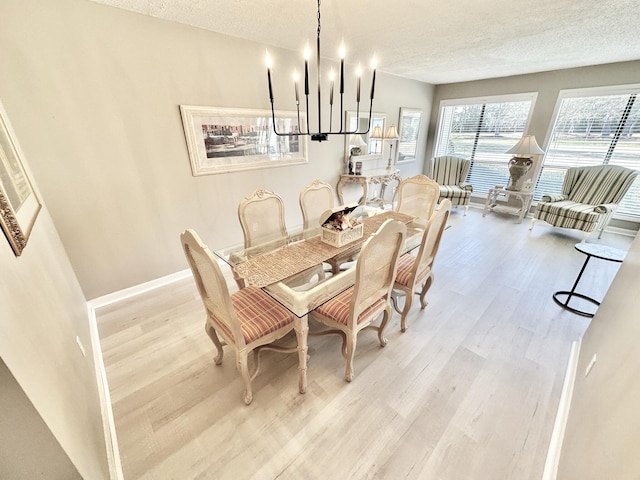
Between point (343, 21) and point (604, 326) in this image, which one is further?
point (343, 21)

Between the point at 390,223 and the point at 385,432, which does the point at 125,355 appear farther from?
the point at 390,223

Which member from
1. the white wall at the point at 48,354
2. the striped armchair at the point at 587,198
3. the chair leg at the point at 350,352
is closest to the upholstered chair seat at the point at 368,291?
the chair leg at the point at 350,352

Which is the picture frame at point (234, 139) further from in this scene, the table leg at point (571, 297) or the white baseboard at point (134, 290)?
the table leg at point (571, 297)

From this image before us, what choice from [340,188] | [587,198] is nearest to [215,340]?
[340,188]

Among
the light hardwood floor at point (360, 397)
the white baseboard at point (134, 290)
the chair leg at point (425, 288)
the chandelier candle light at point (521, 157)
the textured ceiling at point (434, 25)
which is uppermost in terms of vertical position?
the textured ceiling at point (434, 25)

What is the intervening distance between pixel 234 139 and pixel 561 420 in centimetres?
336

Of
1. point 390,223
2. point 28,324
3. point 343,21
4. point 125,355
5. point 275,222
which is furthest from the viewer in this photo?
→ point 275,222

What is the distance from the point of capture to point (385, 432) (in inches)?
54.1

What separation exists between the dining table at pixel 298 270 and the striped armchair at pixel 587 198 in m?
2.91

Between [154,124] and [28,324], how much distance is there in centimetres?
198

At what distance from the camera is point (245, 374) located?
4.72ft

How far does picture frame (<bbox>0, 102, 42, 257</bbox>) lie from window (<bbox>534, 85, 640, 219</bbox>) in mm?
6298

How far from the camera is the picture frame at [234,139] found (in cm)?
245

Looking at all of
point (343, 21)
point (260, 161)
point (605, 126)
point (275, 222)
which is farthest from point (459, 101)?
point (275, 222)
